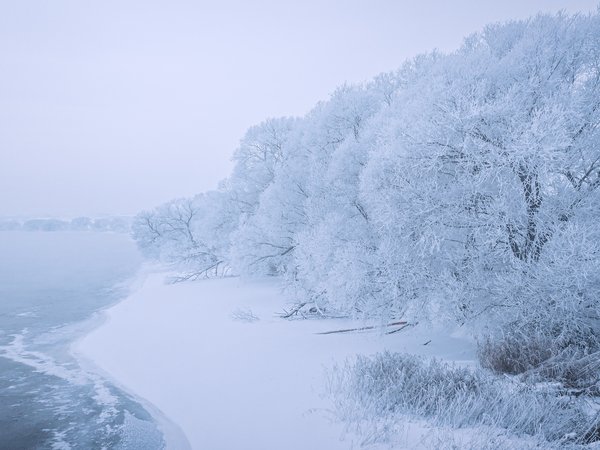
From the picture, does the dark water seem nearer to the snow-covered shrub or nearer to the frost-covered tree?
the snow-covered shrub

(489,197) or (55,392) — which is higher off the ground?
(489,197)

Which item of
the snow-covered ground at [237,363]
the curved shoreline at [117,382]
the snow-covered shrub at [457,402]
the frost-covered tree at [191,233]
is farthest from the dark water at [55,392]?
the frost-covered tree at [191,233]

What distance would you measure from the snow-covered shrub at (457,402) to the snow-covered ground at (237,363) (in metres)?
0.56

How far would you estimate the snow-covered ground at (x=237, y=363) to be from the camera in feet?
19.3

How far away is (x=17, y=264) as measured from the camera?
113 feet

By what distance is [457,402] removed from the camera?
5.05 meters

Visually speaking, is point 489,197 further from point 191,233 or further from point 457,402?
point 191,233

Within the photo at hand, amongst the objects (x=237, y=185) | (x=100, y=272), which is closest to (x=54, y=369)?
(x=237, y=185)

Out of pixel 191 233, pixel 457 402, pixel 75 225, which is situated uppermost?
pixel 75 225

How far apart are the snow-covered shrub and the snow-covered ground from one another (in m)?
0.56

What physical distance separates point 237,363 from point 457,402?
18.9 ft

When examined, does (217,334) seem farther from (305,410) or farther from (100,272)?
(100,272)

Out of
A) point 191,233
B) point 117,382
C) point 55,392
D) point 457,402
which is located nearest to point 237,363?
point 117,382

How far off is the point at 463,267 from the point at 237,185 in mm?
18461
